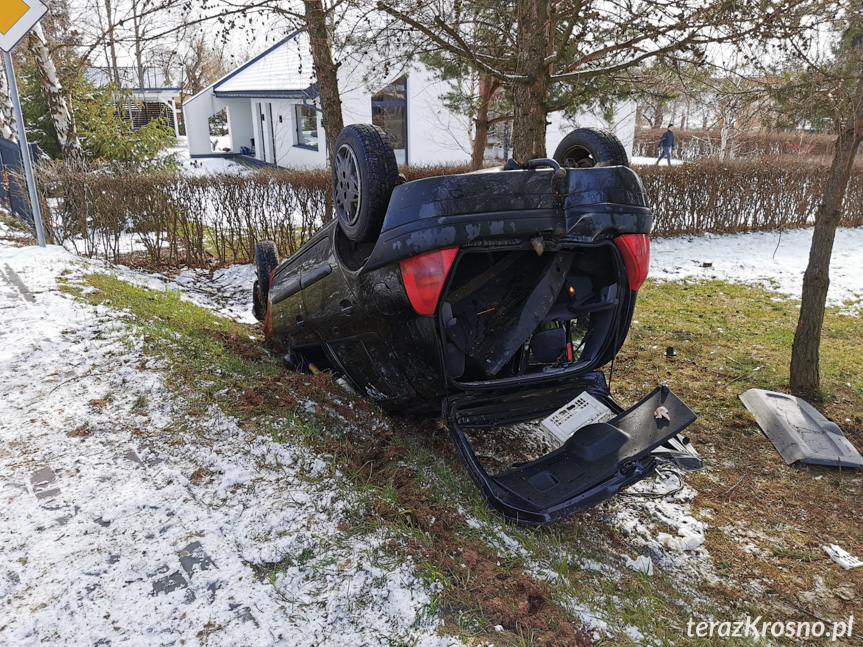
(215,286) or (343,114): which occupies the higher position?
(343,114)

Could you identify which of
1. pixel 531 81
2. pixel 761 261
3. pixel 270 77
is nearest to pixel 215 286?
pixel 531 81

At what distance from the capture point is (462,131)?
2058 centimetres

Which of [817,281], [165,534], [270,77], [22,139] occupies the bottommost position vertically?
[165,534]

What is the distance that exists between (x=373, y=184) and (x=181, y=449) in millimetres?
1709

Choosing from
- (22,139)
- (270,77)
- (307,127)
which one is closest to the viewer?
(22,139)

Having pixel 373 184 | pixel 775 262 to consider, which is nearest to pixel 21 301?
pixel 373 184

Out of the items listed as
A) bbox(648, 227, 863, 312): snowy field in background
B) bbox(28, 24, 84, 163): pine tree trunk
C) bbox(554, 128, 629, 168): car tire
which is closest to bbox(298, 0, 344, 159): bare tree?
bbox(554, 128, 629, 168): car tire

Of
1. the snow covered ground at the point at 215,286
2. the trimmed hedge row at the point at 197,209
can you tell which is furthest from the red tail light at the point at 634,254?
the trimmed hedge row at the point at 197,209

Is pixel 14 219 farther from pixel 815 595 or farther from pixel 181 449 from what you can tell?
pixel 815 595

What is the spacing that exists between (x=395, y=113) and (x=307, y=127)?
3.72 meters

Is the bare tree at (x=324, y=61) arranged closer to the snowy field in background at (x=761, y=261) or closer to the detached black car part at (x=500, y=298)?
the detached black car part at (x=500, y=298)

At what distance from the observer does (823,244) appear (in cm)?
456

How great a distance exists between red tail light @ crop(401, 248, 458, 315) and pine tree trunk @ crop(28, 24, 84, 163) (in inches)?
378

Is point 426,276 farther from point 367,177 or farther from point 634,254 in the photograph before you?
point 634,254
